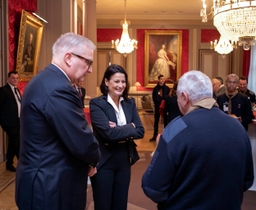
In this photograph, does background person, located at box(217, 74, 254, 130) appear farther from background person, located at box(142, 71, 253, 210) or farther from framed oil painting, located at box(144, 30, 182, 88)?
framed oil painting, located at box(144, 30, 182, 88)

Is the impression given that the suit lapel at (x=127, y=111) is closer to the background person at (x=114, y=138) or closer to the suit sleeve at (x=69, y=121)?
the background person at (x=114, y=138)

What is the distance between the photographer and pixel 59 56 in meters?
1.65

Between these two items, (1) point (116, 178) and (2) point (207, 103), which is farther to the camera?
(1) point (116, 178)

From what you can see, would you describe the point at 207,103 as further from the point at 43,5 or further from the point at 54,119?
the point at 43,5

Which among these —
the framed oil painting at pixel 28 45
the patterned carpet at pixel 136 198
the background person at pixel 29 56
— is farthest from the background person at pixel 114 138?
the background person at pixel 29 56

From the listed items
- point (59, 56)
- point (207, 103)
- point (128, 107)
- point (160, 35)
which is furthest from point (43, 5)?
point (160, 35)

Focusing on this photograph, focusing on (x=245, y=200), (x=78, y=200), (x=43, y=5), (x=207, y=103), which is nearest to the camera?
(x=207, y=103)

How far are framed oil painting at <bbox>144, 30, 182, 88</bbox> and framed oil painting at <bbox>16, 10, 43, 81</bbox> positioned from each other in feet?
30.0

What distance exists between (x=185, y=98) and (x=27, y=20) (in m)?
5.14

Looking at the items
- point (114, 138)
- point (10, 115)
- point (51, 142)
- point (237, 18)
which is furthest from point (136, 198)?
point (237, 18)

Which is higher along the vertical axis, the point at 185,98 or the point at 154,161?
the point at 185,98

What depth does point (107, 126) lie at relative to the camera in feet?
7.48

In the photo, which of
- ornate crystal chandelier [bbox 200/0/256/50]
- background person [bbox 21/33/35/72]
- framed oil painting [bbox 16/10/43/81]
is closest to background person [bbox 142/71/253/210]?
ornate crystal chandelier [bbox 200/0/256/50]

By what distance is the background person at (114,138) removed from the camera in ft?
7.38
